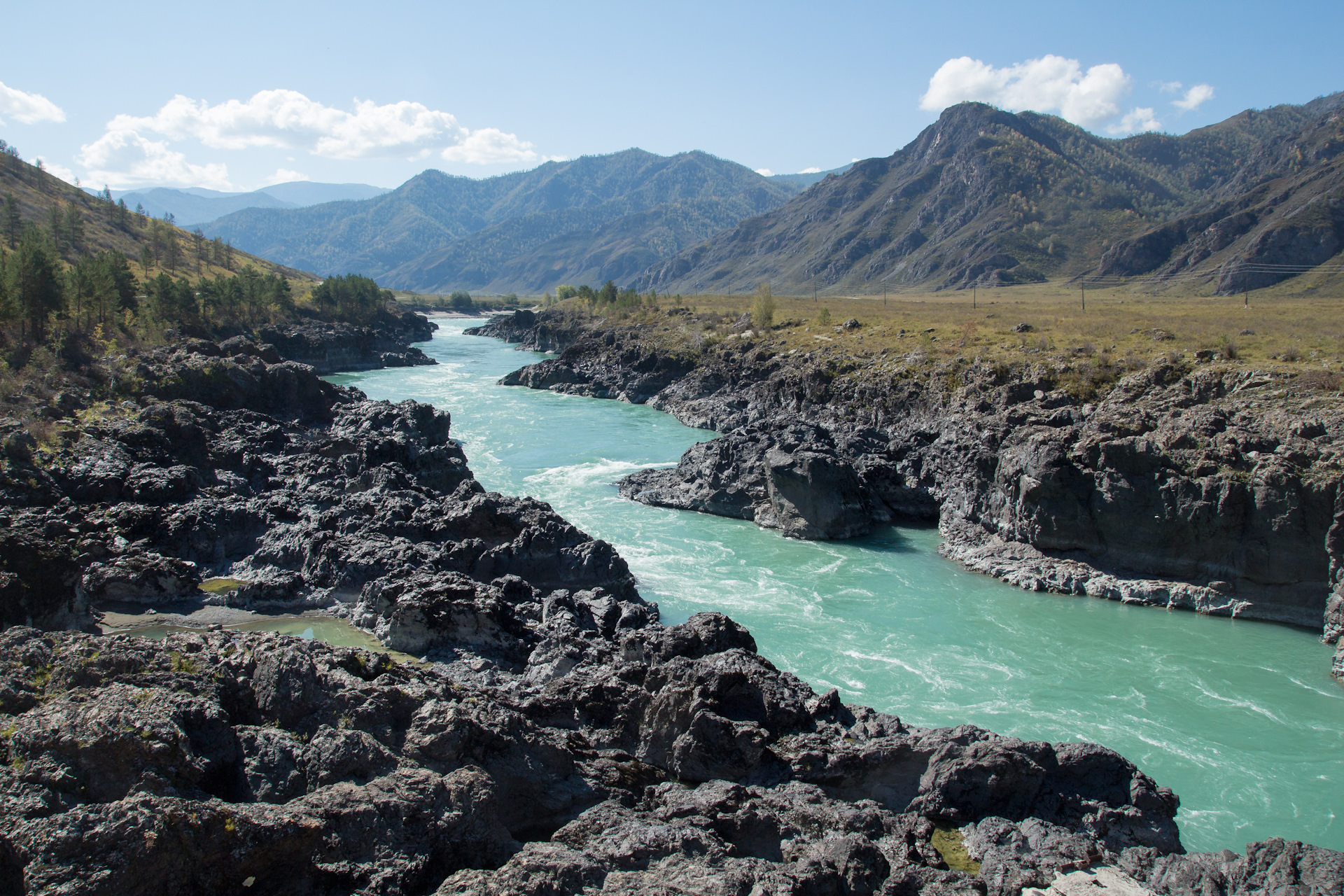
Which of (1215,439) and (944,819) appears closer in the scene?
(944,819)

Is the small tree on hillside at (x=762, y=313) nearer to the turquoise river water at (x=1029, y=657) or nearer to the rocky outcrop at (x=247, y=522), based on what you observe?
the turquoise river water at (x=1029, y=657)

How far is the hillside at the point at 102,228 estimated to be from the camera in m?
89.6

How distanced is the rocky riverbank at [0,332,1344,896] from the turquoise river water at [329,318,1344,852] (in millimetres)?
4260

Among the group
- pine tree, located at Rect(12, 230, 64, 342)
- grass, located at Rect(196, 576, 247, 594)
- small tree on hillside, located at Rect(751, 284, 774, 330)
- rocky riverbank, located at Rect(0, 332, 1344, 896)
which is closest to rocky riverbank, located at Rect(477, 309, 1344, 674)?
rocky riverbank, located at Rect(0, 332, 1344, 896)

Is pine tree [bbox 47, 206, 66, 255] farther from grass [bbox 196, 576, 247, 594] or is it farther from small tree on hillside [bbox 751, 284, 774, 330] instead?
grass [bbox 196, 576, 247, 594]

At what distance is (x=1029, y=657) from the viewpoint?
77.0 ft

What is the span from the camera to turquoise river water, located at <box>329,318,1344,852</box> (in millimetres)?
17750

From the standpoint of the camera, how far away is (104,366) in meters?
43.2

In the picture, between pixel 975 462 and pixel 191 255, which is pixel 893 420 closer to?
pixel 975 462

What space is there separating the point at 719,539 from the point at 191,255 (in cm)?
11345

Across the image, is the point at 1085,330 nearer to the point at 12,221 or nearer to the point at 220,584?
the point at 220,584

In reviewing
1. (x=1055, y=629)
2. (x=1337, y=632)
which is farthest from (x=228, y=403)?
(x=1337, y=632)

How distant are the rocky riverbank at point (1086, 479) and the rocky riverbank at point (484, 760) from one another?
44.6ft

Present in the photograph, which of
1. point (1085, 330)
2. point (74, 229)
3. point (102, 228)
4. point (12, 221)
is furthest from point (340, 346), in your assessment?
point (1085, 330)
